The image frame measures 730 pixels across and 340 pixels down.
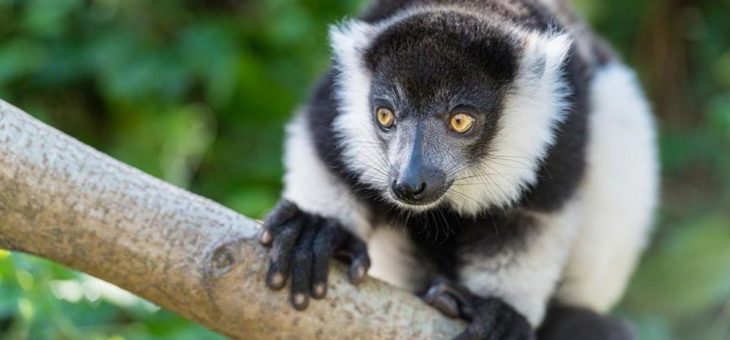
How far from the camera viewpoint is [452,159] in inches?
147

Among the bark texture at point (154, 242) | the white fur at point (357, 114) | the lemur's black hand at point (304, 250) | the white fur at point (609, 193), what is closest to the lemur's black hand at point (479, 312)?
the bark texture at point (154, 242)

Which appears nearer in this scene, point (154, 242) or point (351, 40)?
point (154, 242)

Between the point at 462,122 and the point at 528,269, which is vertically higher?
the point at 462,122

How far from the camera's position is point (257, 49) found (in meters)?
6.46

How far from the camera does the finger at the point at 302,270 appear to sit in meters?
3.43

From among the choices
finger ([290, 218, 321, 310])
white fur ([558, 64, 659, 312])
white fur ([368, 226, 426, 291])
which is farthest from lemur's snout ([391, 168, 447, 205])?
white fur ([558, 64, 659, 312])

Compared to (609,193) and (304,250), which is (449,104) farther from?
(609,193)

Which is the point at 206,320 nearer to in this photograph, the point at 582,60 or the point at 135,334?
the point at 135,334

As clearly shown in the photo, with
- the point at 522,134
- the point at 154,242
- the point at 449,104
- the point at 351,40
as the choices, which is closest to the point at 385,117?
the point at 449,104

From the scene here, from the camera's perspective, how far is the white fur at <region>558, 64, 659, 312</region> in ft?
15.0

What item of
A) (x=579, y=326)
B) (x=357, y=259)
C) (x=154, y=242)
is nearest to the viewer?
(x=154, y=242)

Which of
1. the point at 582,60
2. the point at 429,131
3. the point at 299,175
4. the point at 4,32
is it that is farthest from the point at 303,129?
the point at 4,32

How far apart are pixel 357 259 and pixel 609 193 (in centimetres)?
153

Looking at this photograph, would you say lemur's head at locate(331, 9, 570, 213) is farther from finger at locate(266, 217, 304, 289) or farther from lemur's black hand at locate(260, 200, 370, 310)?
finger at locate(266, 217, 304, 289)
